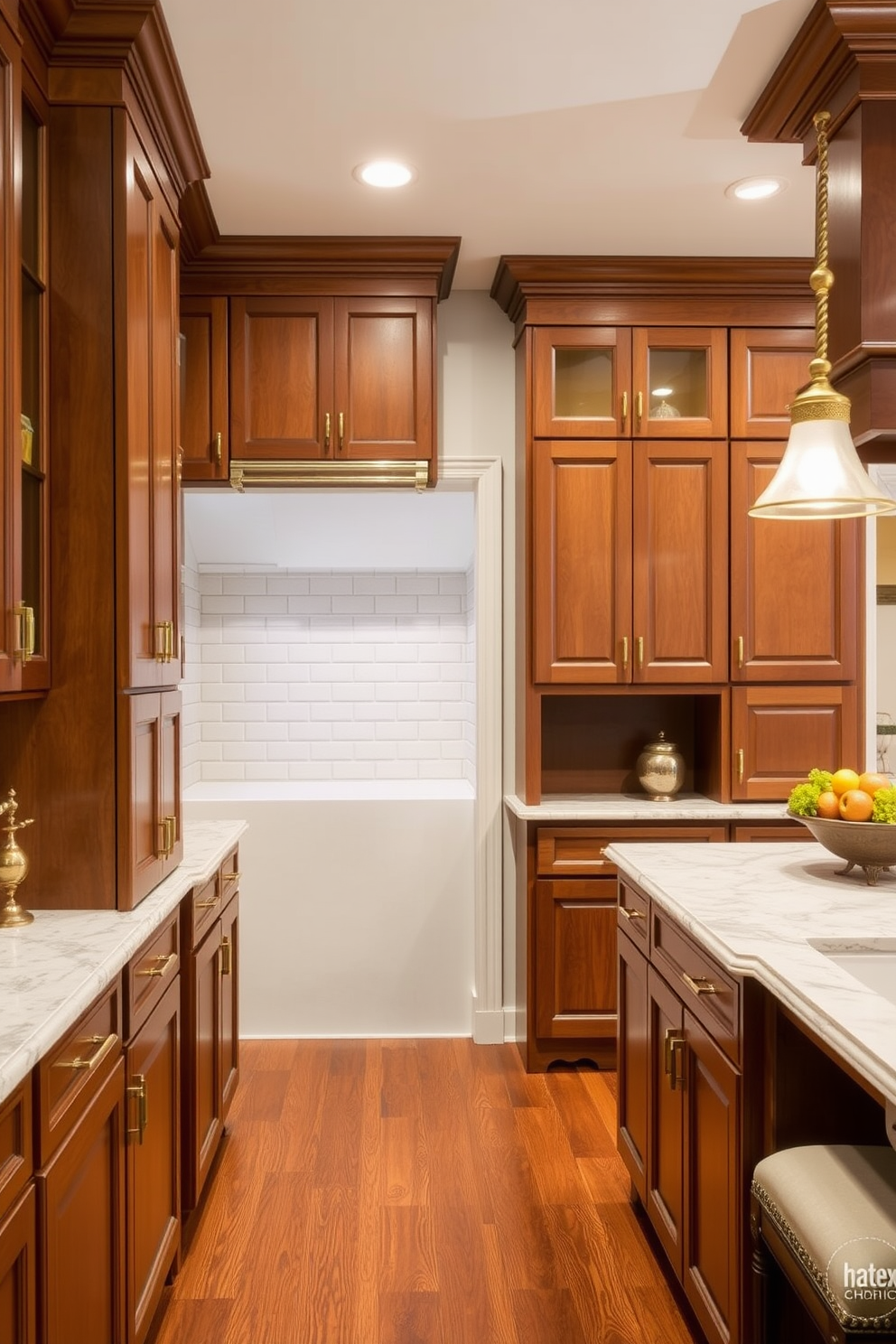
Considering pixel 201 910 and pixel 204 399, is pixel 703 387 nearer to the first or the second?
pixel 204 399

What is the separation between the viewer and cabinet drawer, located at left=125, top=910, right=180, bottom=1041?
188 cm

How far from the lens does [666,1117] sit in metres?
2.24

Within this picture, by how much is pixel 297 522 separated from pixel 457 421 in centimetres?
94

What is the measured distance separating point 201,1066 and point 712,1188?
1.28 m

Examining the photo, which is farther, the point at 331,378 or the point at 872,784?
the point at 331,378

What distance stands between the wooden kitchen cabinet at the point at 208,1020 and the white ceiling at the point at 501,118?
191 cm

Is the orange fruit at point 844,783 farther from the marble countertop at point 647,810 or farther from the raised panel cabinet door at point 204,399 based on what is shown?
the raised panel cabinet door at point 204,399

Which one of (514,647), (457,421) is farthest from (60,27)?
(514,647)

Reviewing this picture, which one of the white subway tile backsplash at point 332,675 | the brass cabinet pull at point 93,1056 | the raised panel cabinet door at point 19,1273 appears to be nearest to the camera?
the raised panel cabinet door at point 19,1273

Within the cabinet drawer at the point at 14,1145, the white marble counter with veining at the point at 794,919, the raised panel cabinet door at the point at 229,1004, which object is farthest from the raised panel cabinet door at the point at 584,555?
the cabinet drawer at the point at 14,1145

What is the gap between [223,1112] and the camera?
9.56 ft

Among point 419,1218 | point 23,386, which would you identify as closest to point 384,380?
point 23,386

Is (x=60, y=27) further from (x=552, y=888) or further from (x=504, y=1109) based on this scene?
(x=504, y=1109)

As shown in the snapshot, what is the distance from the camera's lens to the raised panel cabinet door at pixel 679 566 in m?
3.60
